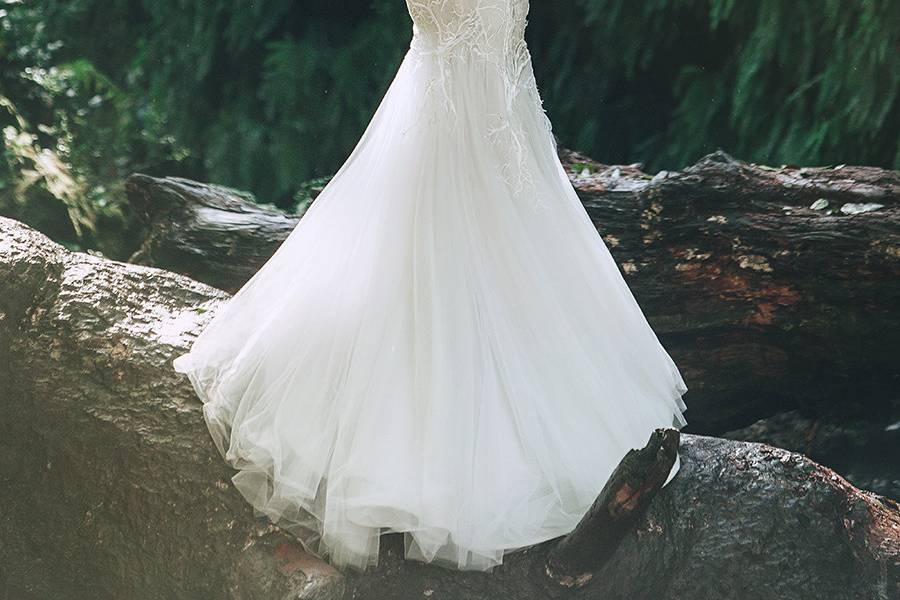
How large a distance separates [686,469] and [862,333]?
1186 millimetres

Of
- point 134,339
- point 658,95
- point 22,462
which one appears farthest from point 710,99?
point 22,462

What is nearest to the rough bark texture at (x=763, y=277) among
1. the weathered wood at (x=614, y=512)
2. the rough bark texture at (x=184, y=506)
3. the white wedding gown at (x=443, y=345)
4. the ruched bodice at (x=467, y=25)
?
the white wedding gown at (x=443, y=345)

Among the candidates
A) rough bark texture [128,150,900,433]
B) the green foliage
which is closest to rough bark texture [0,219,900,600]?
rough bark texture [128,150,900,433]

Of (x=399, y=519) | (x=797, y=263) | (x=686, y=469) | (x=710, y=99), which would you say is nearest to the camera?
(x=399, y=519)

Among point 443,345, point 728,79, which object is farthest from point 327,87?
point 443,345

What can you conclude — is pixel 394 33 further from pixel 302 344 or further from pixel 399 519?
pixel 399 519

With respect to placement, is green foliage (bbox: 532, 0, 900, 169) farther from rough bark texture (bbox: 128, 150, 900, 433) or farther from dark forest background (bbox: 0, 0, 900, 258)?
rough bark texture (bbox: 128, 150, 900, 433)

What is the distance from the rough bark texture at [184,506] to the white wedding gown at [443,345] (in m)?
0.08

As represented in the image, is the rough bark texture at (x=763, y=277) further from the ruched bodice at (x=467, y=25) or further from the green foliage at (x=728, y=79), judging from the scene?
the ruched bodice at (x=467, y=25)

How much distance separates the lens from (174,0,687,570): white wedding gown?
6.64 feet

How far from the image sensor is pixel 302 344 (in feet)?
7.53

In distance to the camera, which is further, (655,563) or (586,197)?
(586,197)

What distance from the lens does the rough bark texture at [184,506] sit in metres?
2.03

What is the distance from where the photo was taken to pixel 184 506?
2.22 meters
